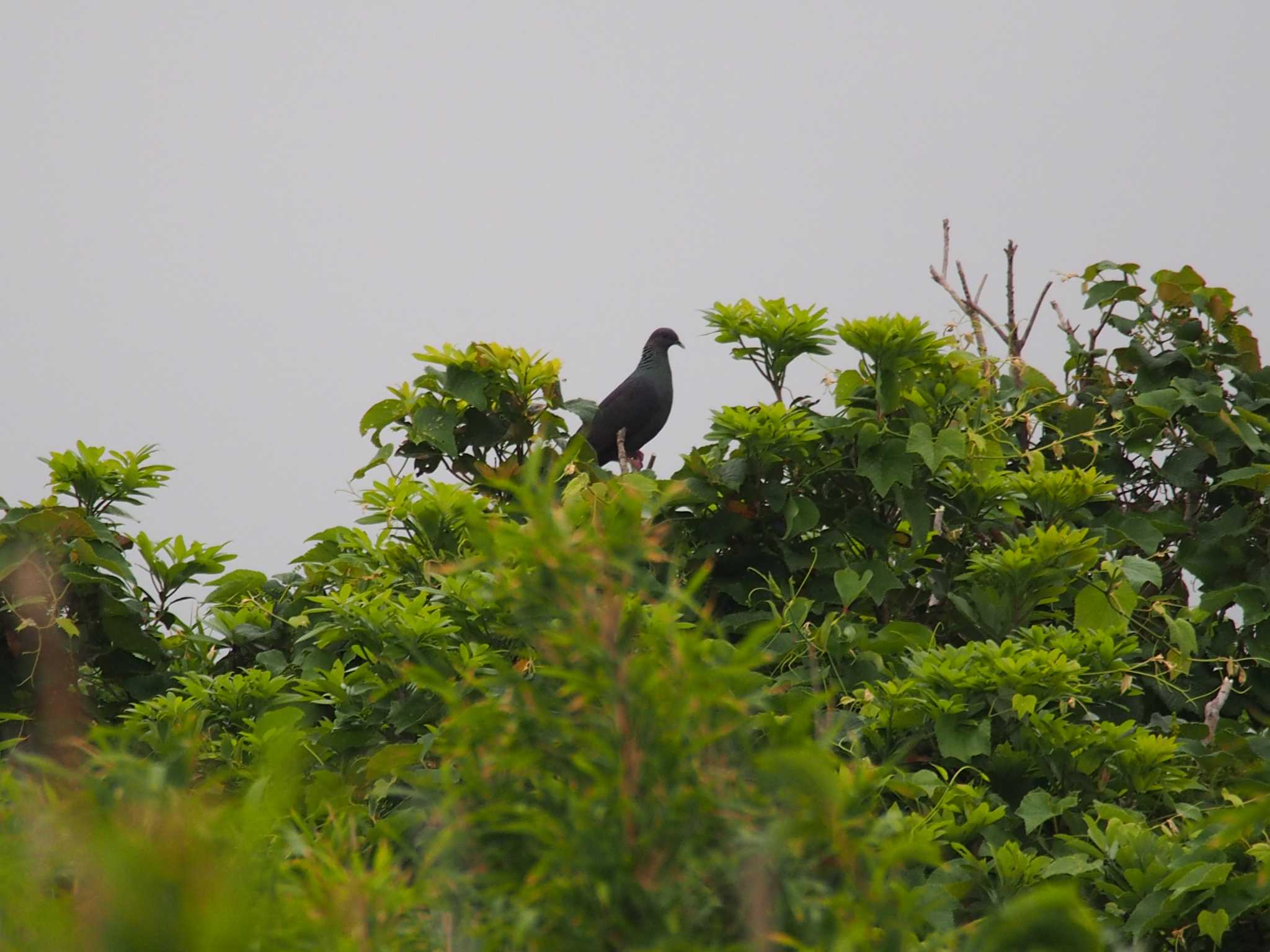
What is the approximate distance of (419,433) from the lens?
3.43 metres

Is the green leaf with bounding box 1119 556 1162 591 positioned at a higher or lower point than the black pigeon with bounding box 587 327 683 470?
lower

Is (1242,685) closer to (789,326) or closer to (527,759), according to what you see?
(789,326)

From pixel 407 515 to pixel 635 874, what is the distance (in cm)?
240

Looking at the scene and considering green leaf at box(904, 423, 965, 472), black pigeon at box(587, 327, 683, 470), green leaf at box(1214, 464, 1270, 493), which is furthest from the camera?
black pigeon at box(587, 327, 683, 470)

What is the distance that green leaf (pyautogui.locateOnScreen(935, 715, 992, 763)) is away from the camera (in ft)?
8.36

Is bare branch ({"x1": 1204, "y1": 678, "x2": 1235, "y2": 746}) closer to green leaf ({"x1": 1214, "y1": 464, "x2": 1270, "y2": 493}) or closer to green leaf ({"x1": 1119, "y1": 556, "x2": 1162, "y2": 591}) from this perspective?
green leaf ({"x1": 1119, "y1": 556, "x2": 1162, "y2": 591})

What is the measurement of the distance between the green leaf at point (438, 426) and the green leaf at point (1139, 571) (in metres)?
1.69

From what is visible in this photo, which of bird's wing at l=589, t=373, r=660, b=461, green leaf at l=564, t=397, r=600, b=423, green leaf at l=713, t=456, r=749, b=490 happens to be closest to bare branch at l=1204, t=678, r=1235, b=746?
green leaf at l=713, t=456, r=749, b=490

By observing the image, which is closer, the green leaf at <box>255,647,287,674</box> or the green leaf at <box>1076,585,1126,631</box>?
the green leaf at <box>1076,585,1126,631</box>

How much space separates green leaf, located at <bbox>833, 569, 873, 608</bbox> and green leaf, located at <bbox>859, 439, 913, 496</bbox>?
0.68 feet

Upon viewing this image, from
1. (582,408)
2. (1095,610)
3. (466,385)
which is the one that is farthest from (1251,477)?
(466,385)

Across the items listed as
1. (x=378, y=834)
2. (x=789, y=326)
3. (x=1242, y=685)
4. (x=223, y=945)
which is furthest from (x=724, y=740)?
(x=1242, y=685)

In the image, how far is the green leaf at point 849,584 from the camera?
2.83 m

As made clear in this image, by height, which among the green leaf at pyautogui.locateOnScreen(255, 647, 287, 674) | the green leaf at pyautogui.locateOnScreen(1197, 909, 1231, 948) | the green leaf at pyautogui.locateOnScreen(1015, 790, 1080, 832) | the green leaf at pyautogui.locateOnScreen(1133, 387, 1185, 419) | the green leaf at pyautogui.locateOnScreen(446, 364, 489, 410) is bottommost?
the green leaf at pyautogui.locateOnScreen(1197, 909, 1231, 948)
